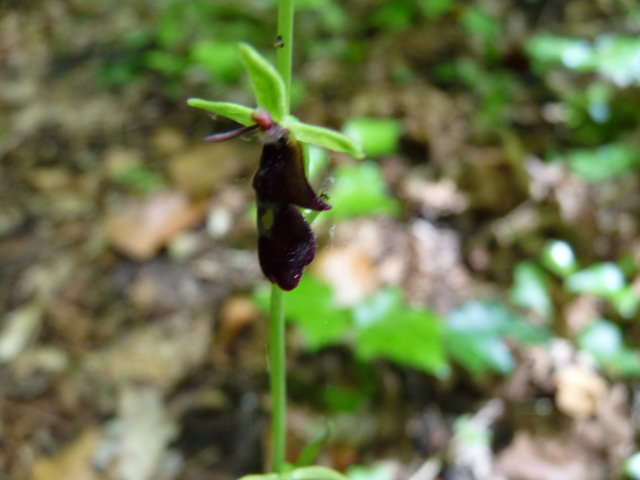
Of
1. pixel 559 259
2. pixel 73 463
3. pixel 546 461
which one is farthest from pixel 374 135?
pixel 73 463

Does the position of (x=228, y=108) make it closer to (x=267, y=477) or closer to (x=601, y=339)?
(x=267, y=477)

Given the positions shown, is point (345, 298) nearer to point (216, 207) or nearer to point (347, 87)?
point (216, 207)

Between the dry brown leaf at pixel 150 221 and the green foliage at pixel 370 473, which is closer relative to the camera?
the green foliage at pixel 370 473

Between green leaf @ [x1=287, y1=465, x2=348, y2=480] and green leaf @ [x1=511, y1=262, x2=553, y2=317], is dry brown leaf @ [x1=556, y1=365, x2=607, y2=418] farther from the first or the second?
green leaf @ [x1=287, y1=465, x2=348, y2=480]

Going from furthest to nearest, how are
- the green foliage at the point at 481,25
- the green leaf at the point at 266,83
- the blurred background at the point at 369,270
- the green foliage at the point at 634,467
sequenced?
the green foliage at the point at 481,25
the blurred background at the point at 369,270
the green foliage at the point at 634,467
the green leaf at the point at 266,83

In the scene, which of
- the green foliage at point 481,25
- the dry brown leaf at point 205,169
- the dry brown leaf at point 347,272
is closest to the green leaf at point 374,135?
the dry brown leaf at point 347,272

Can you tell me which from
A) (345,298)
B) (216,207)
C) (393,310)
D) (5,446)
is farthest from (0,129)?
(393,310)

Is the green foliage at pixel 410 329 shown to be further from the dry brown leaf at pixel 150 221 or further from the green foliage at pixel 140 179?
the green foliage at pixel 140 179
